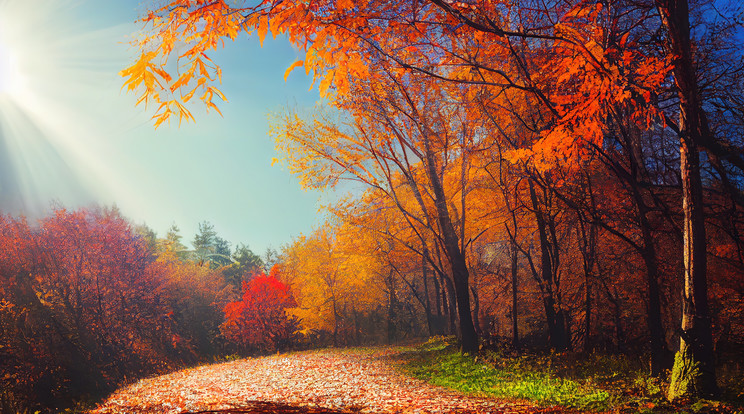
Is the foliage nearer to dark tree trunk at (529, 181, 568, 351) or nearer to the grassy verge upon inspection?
the grassy verge

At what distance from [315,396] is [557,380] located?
5.00m

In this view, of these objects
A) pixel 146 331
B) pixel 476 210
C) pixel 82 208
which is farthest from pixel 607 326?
pixel 82 208

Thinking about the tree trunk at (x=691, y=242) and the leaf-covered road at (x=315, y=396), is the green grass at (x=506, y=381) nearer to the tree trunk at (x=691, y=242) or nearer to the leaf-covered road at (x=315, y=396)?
the leaf-covered road at (x=315, y=396)

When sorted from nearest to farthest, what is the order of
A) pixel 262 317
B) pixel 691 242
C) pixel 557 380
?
1. pixel 691 242
2. pixel 557 380
3. pixel 262 317

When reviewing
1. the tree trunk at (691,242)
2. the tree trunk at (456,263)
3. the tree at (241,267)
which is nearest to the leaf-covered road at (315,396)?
the tree trunk at (691,242)

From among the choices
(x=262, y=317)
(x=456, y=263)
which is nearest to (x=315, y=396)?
(x=456, y=263)

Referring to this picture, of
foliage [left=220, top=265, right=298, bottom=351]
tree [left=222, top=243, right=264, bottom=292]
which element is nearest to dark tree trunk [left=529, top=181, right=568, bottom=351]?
foliage [left=220, top=265, right=298, bottom=351]

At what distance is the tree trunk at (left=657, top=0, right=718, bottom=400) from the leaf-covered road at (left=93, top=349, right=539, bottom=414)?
2.14 metres

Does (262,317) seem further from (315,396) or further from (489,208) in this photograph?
(315,396)

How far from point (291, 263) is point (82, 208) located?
14.5 meters

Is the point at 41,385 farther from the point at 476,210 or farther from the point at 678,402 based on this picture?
the point at 678,402

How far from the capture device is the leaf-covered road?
6445mm

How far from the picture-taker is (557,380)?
8.01 m

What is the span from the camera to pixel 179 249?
2327 inches
